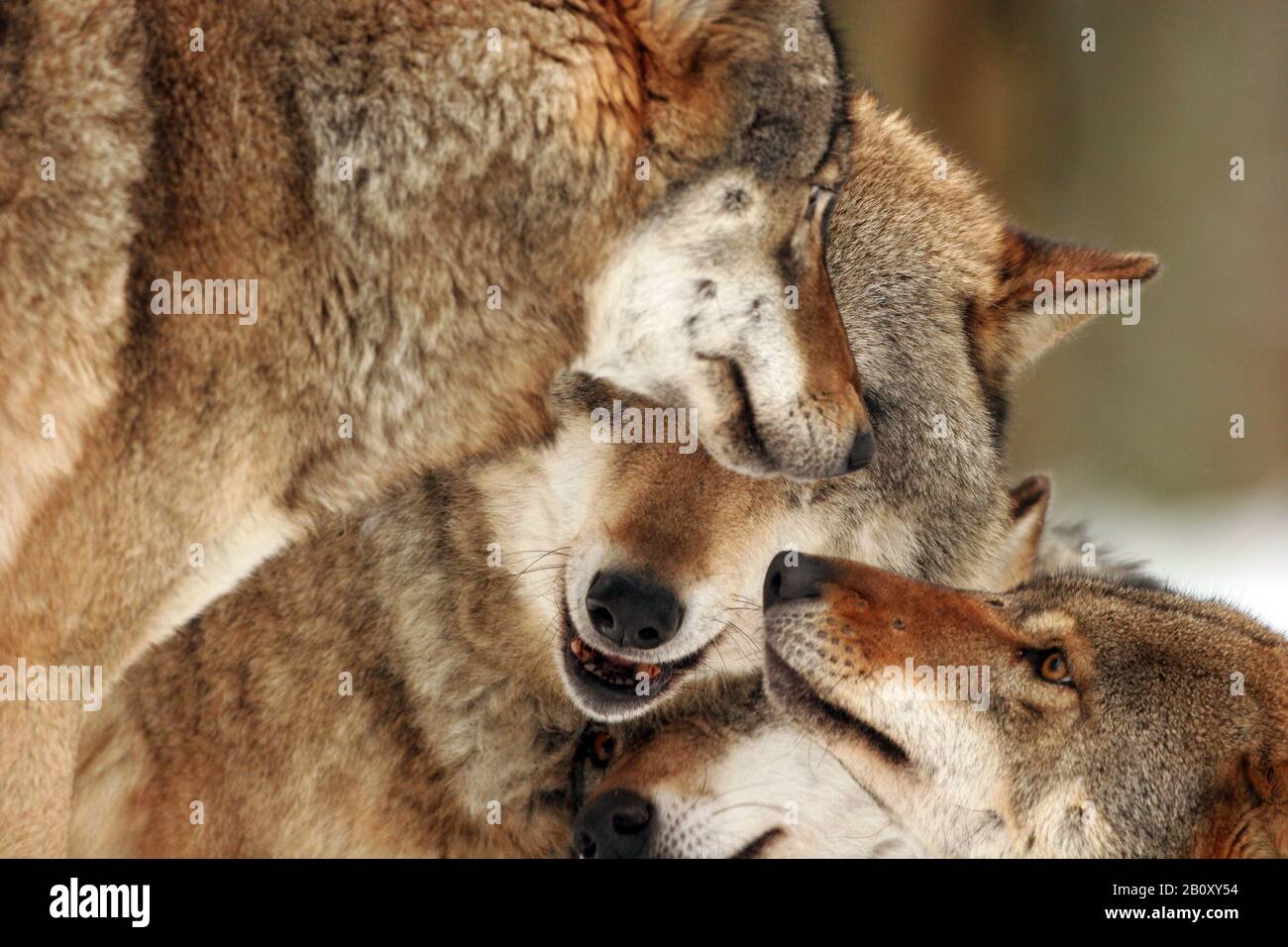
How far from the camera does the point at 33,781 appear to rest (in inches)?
78.9

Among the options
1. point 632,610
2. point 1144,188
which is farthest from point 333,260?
point 1144,188

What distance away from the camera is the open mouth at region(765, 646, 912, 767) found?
2.43 m

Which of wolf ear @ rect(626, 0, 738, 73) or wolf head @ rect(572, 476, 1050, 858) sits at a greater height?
wolf ear @ rect(626, 0, 738, 73)

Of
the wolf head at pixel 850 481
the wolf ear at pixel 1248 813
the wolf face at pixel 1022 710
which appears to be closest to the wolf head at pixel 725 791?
the wolf head at pixel 850 481

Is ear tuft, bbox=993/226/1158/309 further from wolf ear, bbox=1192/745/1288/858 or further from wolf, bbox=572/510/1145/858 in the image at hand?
wolf ear, bbox=1192/745/1288/858

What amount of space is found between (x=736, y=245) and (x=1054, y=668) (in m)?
0.99

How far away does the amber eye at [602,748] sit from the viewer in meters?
2.83

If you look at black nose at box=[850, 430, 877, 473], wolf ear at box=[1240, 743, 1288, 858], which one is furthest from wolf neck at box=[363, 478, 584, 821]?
wolf ear at box=[1240, 743, 1288, 858]

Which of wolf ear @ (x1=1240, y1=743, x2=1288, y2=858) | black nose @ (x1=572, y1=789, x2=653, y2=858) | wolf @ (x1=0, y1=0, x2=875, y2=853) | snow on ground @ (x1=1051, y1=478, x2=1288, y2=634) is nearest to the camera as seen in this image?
wolf @ (x1=0, y1=0, x2=875, y2=853)

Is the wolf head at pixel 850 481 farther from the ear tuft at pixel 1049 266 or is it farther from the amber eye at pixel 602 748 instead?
the amber eye at pixel 602 748

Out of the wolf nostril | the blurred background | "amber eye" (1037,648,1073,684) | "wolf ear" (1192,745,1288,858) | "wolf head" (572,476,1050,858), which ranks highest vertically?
the blurred background

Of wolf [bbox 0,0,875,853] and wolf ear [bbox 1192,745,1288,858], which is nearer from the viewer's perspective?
wolf [bbox 0,0,875,853]

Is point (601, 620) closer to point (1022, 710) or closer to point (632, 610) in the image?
point (632, 610)

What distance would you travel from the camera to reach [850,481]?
2812 mm
